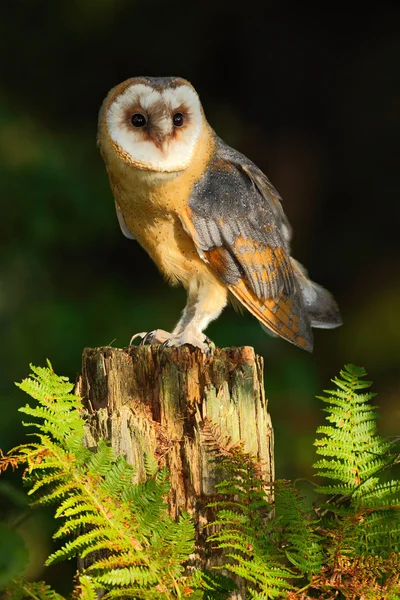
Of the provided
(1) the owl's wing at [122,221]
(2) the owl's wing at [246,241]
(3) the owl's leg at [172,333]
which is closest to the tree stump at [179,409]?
(3) the owl's leg at [172,333]

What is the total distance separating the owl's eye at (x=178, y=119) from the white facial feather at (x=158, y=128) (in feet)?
0.08

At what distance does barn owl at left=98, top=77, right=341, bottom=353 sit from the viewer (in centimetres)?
356

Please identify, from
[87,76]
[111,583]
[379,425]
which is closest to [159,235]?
[111,583]

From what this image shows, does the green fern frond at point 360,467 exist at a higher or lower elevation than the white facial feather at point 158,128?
lower

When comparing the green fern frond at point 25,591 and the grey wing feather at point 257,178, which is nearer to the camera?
the green fern frond at point 25,591

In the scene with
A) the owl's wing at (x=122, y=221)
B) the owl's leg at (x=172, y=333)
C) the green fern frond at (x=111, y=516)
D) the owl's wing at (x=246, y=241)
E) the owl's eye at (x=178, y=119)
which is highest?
the owl's eye at (x=178, y=119)

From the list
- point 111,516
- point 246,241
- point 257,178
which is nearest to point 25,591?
point 111,516

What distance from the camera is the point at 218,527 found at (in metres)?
2.58

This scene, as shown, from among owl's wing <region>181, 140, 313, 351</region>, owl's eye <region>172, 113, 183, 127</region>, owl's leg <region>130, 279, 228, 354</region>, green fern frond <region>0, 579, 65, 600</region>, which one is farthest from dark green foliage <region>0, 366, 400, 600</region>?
owl's eye <region>172, 113, 183, 127</region>

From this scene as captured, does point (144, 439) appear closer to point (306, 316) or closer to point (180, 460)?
point (180, 460)

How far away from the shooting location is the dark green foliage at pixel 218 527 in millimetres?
2312

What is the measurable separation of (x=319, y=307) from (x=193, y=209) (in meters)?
0.98

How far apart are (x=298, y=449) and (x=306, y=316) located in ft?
4.27

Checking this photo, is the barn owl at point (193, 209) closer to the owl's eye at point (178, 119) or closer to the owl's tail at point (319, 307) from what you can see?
the owl's eye at point (178, 119)
